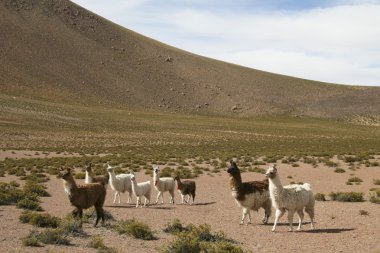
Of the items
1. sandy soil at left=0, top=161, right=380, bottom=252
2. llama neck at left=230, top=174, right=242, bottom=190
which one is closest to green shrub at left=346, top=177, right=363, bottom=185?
sandy soil at left=0, top=161, right=380, bottom=252

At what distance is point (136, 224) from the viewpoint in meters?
11.3

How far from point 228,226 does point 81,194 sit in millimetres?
4280

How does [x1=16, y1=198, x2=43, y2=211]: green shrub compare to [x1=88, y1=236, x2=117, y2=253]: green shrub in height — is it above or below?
below

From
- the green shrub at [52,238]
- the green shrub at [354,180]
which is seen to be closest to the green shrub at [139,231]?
the green shrub at [52,238]

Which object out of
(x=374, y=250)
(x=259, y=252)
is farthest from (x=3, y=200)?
(x=374, y=250)

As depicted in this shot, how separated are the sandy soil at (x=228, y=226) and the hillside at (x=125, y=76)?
8674 centimetres

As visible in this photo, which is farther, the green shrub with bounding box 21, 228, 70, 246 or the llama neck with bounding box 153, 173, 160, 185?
the llama neck with bounding box 153, 173, 160, 185

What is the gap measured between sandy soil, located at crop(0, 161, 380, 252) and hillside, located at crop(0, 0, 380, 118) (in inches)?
3415

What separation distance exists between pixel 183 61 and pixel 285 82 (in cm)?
3448

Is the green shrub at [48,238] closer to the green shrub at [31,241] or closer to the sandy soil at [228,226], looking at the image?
the green shrub at [31,241]

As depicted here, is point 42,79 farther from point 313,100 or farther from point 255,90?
point 313,100

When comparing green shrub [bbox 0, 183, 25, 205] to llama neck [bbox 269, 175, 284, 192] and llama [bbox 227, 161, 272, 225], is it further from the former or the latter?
llama neck [bbox 269, 175, 284, 192]

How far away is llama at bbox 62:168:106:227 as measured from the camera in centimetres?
1194

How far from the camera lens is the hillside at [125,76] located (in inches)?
4432
